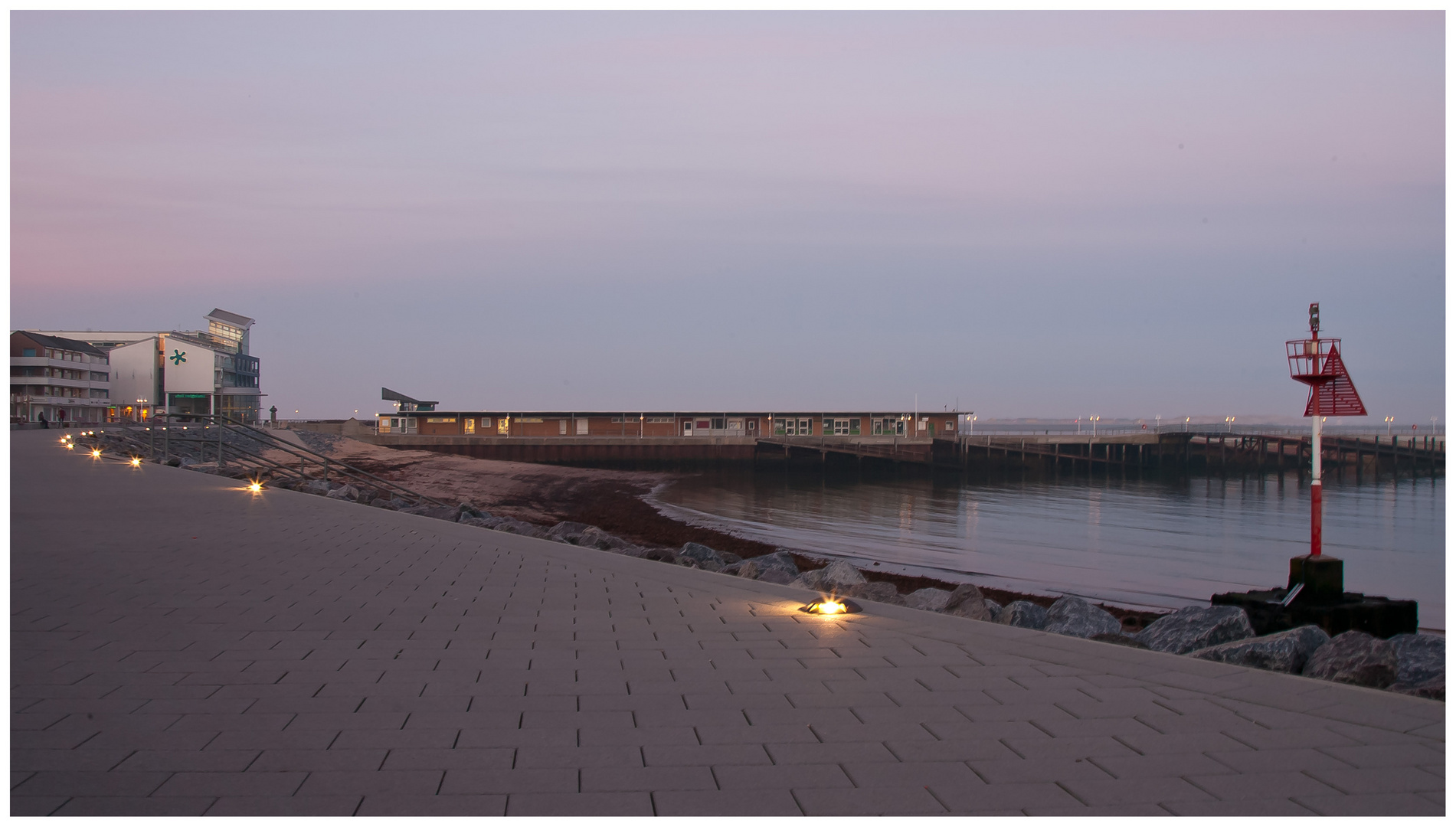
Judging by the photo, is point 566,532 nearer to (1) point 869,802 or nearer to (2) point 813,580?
(2) point 813,580

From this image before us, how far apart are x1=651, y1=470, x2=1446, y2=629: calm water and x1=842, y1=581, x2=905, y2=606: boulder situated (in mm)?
7083

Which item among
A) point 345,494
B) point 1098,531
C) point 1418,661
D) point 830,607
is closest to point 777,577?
point 830,607

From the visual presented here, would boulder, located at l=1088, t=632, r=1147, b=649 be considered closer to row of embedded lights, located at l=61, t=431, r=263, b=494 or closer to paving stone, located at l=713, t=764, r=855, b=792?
paving stone, located at l=713, t=764, r=855, b=792

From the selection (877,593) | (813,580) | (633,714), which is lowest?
(813,580)

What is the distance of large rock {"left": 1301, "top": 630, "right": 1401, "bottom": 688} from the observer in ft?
19.8

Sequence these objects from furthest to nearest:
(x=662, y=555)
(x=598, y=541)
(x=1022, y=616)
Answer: (x=598, y=541), (x=662, y=555), (x=1022, y=616)

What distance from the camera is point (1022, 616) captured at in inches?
358

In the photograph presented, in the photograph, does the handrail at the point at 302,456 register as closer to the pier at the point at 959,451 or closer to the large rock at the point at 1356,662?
the large rock at the point at 1356,662

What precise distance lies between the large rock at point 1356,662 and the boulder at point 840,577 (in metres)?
4.83

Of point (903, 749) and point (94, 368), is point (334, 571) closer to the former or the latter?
point (903, 749)

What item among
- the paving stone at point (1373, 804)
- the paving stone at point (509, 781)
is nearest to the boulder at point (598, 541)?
the paving stone at point (509, 781)

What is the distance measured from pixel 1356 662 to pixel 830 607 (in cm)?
359
